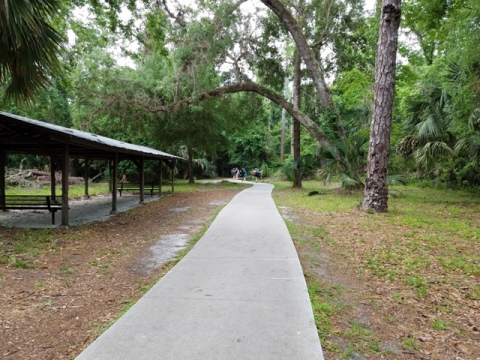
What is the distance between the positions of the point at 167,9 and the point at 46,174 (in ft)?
49.5

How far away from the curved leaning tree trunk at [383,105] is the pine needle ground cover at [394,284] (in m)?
1.40

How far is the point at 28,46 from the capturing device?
5.51 m

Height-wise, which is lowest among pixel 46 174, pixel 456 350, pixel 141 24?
pixel 456 350

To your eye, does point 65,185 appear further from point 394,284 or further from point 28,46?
point 394,284

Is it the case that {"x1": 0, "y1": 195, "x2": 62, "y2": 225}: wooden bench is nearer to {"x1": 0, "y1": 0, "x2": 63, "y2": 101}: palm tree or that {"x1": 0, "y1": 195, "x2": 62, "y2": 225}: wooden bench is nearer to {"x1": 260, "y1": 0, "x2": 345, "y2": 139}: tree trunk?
{"x1": 0, "y1": 0, "x2": 63, "y2": 101}: palm tree

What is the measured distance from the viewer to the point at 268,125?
43.6 m

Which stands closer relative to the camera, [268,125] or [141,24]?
[141,24]

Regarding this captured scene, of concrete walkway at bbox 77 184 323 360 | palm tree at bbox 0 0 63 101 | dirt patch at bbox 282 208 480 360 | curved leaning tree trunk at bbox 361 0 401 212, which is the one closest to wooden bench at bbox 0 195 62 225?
palm tree at bbox 0 0 63 101

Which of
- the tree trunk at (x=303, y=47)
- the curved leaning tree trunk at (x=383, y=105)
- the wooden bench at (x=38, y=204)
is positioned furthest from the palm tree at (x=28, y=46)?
the tree trunk at (x=303, y=47)

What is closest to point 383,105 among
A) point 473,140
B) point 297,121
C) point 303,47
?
point 473,140

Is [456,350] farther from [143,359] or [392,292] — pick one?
[143,359]

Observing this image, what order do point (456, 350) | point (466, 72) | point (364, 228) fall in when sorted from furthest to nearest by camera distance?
point (466, 72)
point (364, 228)
point (456, 350)

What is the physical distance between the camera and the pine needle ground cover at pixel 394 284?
10.0 ft

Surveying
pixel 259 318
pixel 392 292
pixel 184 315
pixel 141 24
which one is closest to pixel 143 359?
pixel 184 315
